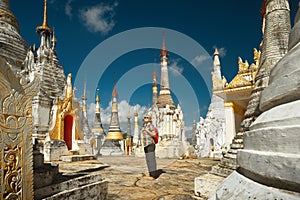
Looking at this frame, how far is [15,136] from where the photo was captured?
5.65ft

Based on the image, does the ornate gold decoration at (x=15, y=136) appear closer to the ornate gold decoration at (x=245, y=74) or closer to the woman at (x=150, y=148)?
the woman at (x=150, y=148)

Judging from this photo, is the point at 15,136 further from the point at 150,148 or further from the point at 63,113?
the point at 63,113

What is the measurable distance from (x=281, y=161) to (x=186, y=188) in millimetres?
2667

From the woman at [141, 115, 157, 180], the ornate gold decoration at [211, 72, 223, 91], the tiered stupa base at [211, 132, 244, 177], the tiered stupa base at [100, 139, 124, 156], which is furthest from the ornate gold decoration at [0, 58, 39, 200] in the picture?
the tiered stupa base at [100, 139, 124, 156]

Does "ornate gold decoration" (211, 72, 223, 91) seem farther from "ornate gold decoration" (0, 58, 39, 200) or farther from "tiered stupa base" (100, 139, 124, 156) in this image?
"tiered stupa base" (100, 139, 124, 156)

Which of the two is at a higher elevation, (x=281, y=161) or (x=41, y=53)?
(x=41, y=53)

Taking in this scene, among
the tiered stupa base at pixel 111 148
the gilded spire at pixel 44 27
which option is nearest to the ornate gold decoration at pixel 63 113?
the gilded spire at pixel 44 27

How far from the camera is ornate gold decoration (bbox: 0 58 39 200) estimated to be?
163cm

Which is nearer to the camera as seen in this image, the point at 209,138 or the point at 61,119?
the point at 61,119

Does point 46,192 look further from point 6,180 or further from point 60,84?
point 60,84

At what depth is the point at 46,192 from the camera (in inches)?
82.6

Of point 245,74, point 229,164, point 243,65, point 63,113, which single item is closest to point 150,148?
point 229,164

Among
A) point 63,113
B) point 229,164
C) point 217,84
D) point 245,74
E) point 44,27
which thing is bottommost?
point 229,164

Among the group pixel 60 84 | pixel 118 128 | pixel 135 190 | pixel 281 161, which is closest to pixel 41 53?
pixel 60 84
